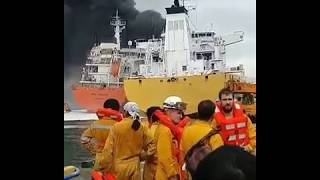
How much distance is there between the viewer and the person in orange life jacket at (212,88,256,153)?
3672 mm

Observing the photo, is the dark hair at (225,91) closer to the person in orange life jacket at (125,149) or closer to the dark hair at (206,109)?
the dark hair at (206,109)

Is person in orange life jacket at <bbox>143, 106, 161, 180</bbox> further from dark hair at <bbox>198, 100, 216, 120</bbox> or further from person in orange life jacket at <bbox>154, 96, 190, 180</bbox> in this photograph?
dark hair at <bbox>198, 100, 216, 120</bbox>

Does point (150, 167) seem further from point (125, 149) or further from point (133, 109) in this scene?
point (133, 109)

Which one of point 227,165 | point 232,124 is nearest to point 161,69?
point 232,124

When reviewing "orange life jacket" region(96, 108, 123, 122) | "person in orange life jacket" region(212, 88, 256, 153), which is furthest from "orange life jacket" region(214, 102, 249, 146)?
"orange life jacket" region(96, 108, 123, 122)

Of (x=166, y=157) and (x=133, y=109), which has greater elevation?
(x=133, y=109)

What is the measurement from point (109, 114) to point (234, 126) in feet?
3.00

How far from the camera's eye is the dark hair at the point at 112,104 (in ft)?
12.3

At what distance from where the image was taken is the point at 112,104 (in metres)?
3.77

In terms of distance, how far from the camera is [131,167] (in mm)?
3709

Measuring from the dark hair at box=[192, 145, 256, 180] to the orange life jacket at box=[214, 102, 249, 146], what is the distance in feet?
0.19

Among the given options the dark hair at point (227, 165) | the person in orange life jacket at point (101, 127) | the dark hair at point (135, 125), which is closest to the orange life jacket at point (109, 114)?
the person in orange life jacket at point (101, 127)
